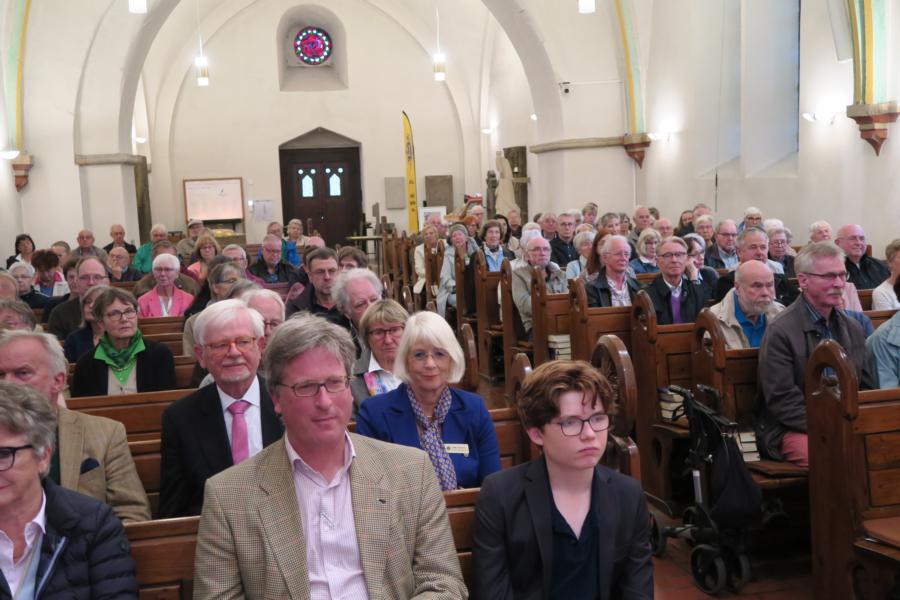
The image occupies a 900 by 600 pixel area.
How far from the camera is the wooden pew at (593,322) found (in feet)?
19.0

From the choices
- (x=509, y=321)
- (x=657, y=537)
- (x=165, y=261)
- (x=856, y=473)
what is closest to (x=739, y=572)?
(x=657, y=537)

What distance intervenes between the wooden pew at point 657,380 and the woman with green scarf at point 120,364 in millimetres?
2392

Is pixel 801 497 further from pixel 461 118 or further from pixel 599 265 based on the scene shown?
pixel 461 118

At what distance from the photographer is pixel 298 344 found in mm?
2262

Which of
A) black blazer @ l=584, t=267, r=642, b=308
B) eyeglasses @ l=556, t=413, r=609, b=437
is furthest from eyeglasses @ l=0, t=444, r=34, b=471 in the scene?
black blazer @ l=584, t=267, r=642, b=308

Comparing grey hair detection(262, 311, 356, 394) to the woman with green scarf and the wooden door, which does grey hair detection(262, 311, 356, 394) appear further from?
the wooden door

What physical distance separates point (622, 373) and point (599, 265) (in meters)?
3.15

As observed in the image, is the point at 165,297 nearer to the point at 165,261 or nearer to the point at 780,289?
the point at 165,261

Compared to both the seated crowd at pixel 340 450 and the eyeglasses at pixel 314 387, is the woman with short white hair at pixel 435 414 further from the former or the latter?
the eyeglasses at pixel 314 387

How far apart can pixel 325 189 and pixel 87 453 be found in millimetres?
20810

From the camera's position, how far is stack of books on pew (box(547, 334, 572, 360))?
6.69m

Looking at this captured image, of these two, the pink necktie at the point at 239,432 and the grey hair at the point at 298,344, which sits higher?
the grey hair at the point at 298,344

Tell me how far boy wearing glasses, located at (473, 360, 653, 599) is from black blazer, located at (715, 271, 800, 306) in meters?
4.12

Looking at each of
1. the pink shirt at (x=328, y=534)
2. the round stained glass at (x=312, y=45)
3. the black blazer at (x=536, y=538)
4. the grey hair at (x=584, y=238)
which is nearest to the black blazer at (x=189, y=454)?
the pink shirt at (x=328, y=534)
